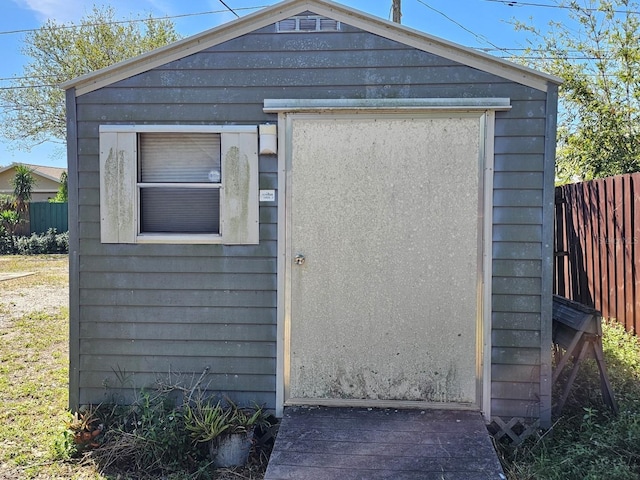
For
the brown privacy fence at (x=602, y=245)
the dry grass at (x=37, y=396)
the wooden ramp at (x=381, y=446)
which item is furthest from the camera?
the brown privacy fence at (x=602, y=245)

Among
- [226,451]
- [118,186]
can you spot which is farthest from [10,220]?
[226,451]

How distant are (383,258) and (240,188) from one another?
116 centimetres

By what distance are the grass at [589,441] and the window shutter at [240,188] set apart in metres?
2.33

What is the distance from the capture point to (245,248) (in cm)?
329

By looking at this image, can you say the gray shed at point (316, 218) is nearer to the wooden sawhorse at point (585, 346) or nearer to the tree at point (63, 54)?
the wooden sawhorse at point (585, 346)

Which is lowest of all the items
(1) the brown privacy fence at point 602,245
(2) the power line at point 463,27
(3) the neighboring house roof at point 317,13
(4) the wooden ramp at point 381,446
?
(4) the wooden ramp at point 381,446

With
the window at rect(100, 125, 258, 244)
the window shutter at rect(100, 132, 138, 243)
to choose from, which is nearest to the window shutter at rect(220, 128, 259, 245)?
the window at rect(100, 125, 258, 244)

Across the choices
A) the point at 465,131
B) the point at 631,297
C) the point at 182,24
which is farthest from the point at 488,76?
the point at 182,24

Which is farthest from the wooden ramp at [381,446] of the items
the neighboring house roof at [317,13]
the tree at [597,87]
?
the tree at [597,87]

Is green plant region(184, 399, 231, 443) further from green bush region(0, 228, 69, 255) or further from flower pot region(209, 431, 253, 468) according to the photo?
green bush region(0, 228, 69, 255)

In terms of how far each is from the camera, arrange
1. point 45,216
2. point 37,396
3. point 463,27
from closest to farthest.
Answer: point 37,396
point 463,27
point 45,216

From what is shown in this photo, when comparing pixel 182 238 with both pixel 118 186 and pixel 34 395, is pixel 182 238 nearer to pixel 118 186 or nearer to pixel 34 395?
pixel 118 186

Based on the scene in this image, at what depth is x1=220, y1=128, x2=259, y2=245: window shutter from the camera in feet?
10.6

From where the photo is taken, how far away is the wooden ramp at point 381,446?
2.49 meters
